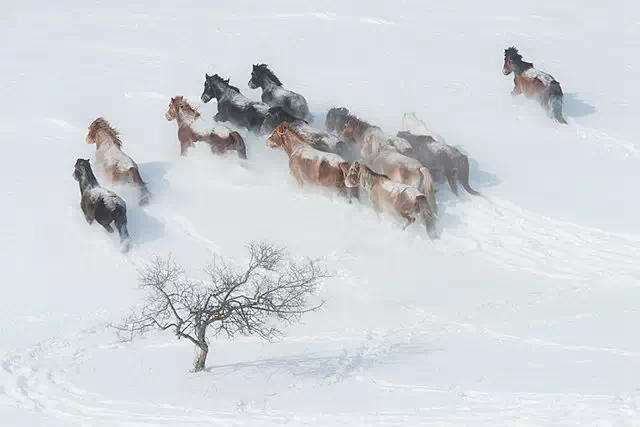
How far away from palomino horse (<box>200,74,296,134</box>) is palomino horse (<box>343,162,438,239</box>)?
278 cm

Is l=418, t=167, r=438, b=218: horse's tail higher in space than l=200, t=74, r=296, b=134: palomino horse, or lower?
lower

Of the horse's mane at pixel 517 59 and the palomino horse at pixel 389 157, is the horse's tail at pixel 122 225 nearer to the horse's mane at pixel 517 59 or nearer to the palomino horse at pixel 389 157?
the palomino horse at pixel 389 157

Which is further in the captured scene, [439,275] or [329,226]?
[329,226]

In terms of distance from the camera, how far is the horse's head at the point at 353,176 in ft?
46.3

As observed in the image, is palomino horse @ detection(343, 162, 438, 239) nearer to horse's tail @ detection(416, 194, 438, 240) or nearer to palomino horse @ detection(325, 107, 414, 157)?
horse's tail @ detection(416, 194, 438, 240)

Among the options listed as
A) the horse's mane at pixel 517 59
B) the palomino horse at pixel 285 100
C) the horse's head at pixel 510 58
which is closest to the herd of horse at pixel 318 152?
the palomino horse at pixel 285 100

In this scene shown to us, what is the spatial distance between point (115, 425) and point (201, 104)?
11.1 metres

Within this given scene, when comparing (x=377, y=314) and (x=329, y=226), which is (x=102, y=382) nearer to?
(x=377, y=314)

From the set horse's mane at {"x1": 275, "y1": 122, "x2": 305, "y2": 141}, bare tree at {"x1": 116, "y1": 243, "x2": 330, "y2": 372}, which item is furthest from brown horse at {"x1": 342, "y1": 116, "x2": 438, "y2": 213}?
bare tree at {"x1": 116, "y1": 243, "x2": 330, "y2": 372}

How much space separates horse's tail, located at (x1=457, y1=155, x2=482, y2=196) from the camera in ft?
49.4

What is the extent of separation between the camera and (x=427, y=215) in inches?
543

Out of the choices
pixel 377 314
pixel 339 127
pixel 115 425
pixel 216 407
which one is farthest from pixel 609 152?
pixel 115 425

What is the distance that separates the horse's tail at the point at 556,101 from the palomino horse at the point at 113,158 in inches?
373

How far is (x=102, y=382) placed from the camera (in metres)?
10.3
